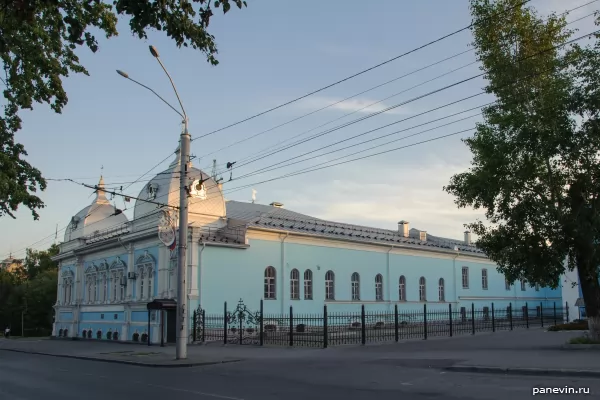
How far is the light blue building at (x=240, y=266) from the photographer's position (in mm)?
33906

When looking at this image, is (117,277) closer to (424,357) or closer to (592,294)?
(424,357)

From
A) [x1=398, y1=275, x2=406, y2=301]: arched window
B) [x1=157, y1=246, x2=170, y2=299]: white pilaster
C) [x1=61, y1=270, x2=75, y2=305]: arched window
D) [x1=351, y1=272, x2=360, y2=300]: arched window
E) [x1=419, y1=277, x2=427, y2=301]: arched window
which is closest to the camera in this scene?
[x1=157, y1=246, x2=170, y2=299]: white pilaster

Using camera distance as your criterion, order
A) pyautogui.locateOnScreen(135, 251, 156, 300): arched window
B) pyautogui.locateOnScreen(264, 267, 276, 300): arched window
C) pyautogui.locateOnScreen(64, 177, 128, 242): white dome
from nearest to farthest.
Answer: pyautogui.locateOnScreen(135, 251, 156, 300): arched window → pyautogui.locateOnScreen(264, 267, 276, 300): arched window → pyautogui.locateOnScreen(64, 177, 128, 242): white dome

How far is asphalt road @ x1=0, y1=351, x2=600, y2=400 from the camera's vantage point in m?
11.5

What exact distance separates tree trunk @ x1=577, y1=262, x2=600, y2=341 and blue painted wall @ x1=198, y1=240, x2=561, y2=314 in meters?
20.2

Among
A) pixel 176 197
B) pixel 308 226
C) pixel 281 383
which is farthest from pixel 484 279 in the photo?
pixel 281 383

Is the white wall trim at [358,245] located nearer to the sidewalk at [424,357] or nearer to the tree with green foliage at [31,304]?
the sidewalk at [424,357]

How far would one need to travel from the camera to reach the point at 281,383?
44.9ft

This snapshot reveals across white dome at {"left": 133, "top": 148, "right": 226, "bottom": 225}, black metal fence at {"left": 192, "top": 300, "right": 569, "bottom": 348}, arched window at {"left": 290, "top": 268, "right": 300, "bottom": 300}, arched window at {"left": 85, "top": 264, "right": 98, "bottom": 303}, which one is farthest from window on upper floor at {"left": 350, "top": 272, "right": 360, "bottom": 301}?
arched window at {"left": 85, "top": 264, "right": 98, "bottom": 303}

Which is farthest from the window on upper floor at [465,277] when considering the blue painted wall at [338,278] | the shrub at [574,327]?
the shrub at [574,327]

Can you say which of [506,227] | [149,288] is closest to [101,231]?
[149,288]

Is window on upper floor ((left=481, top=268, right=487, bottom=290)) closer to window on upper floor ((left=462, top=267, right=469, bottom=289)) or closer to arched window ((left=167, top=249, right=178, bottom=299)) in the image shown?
window on upper floor ((left=462, top=267, right=469, bottom=289))

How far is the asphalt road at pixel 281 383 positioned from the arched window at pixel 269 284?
17328 mm

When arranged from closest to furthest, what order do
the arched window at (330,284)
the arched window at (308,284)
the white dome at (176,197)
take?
the white dome at (176,197) → the arched window at (308,284) → the arched window at (330,284)
